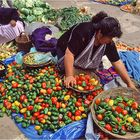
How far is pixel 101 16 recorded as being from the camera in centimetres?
404

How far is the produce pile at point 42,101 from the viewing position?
416cm

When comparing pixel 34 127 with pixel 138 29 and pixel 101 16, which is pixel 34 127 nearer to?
pixel 101 16

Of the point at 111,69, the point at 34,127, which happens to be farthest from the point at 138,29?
the point at 34,127

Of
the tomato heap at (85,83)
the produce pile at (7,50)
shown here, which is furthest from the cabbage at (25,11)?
the tomato heap at (85,83)

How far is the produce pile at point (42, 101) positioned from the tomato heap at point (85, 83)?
120mm

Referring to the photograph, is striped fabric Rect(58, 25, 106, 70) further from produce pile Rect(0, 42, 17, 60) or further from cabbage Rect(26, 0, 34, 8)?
cabbage Rect(26, 0, 34, 8)

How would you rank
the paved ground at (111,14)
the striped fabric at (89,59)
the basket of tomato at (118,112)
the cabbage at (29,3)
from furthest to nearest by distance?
the cabbage at (29,3)
the striped fabric at (89,59)
the paved ground at (111,14)
the basket of tomato at (118,112)

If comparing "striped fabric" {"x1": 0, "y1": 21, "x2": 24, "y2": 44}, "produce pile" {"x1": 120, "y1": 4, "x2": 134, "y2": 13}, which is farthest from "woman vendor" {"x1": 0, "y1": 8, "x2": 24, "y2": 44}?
"produce pile" {"x1": 120, "y1": 4, "x2": 134, "y2": 13}

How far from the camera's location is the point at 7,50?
6059 millimetres

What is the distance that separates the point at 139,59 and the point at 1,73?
2.51 metres

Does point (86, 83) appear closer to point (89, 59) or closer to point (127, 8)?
point (89, 59)

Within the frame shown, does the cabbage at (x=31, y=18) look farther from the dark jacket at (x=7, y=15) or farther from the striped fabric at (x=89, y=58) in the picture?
the striped fabric at (x=89, y=58)

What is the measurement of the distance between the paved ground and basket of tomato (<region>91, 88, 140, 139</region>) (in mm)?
1091

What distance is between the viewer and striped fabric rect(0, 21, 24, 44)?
6.18 metres
